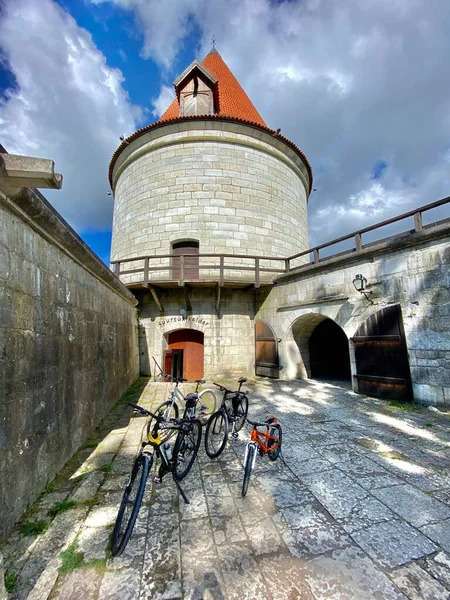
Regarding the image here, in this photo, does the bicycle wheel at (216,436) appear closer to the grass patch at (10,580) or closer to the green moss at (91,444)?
the green moss at (91,444)

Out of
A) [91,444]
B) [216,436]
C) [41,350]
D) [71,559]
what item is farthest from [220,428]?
[41,350]

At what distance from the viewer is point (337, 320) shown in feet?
20.7

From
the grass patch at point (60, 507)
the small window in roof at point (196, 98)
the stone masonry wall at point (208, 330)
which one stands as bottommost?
the grass patch at point (60, 507)

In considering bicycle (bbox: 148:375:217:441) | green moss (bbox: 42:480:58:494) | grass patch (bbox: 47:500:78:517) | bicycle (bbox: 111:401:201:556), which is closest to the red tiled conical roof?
bicycle (bbox: 148:375:217:441)

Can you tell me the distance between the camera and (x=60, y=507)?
2203 millimetres

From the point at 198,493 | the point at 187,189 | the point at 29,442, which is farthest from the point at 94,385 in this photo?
the point at 187,189

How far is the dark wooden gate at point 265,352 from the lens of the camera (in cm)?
786

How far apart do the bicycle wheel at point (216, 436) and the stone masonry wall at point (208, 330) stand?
472 cm

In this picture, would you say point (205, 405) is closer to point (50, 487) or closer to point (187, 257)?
point (50, 487)

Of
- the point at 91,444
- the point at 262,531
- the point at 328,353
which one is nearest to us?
the point at 262,531

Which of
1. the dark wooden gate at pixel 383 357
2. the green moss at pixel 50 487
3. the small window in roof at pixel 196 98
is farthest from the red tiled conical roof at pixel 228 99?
the green moss at pixel 50 487

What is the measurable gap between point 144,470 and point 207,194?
8.65 m

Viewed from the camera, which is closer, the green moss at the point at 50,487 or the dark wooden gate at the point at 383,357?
the green moss at the point at 50,487

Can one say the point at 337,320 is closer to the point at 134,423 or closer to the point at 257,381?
the point at 257,381
